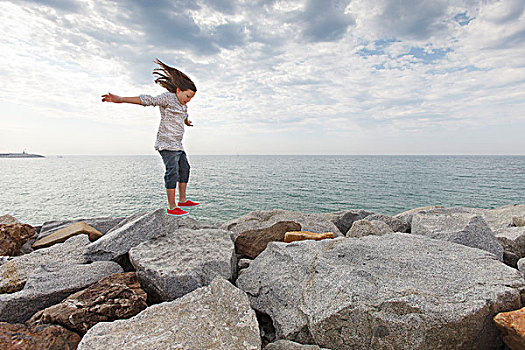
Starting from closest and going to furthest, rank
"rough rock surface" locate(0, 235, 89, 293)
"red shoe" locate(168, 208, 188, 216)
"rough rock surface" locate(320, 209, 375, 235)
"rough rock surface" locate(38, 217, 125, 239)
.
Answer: "rough rock surface" locate(0, 235, 89, 293) → "red shoe" locate(168, 208, 188, 216) → "rough rock surface" locate(38, 217, 125, 239) → "rough rock surface" locate(320, 209, 375, 235)

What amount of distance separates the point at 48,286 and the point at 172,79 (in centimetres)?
442

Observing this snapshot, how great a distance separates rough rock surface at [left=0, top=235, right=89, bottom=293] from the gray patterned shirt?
7.95 ft

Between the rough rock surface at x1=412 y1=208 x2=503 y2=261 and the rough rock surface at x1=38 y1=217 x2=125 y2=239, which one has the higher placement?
the rough rock surface at x1=412 y1=208 x2=503 y2=261

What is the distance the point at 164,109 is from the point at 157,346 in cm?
501

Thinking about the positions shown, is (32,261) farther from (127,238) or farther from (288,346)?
(288,346)

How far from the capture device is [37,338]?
8.65 feet

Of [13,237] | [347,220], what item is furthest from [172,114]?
[347,220]

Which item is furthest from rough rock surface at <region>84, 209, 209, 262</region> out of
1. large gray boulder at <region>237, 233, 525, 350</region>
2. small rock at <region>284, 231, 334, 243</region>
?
small rock at <region>284, 231, 334, 243</region>

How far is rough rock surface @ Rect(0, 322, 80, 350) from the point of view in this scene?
2.56 metres

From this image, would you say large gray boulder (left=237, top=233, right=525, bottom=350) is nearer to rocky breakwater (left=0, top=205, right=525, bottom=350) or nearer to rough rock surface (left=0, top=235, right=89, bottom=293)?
rocky breakwater (left=0, top=205, right=525, bottom=350)

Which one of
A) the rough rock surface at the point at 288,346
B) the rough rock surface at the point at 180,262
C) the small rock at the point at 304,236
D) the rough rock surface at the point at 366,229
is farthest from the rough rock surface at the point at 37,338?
the rough rock surface at the point at 366,229

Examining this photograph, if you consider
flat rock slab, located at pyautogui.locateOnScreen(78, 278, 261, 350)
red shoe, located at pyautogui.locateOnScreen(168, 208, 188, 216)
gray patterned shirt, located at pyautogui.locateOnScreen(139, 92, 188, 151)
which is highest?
gray patterned shirt, located at pyautogui.locateOnScreen(139, 92, 188, 151)

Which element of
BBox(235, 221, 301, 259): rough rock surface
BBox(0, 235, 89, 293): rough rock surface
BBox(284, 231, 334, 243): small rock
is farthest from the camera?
BBox(235, 221, 301, 259): rough rock surface

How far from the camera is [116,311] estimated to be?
302 cm
